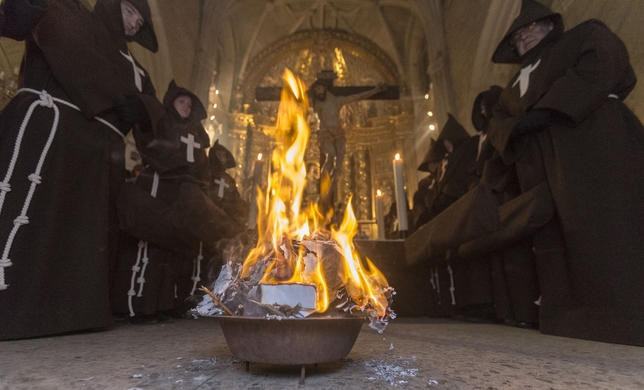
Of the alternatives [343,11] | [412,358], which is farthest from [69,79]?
[343,11]

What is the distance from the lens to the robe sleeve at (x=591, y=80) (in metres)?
2.25

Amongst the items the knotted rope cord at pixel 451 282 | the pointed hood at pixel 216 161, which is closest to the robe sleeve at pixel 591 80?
the knotted rope cord at pixel 451 282

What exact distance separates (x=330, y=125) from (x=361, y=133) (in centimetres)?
715

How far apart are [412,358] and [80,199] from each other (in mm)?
2176

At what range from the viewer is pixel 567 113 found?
2.28 m

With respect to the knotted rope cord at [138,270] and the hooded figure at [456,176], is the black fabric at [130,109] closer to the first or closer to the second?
the knotted rope cord at [138,270]

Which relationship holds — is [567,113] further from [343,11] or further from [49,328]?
[343,11]

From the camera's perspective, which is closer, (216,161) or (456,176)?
(456,176)

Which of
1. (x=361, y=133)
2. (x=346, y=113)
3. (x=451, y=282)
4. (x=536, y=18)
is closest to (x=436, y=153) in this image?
(x=451, y=282)

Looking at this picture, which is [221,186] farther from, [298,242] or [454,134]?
[298,242]

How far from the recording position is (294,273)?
1464mm

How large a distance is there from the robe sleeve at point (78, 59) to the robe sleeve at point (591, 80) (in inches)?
116

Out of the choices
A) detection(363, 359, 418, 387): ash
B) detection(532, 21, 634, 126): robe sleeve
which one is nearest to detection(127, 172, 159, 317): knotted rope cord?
detection(363, 359, 418, 387): ash

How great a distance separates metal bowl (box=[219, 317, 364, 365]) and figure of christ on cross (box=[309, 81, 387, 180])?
4.52m
